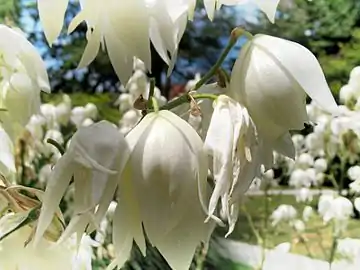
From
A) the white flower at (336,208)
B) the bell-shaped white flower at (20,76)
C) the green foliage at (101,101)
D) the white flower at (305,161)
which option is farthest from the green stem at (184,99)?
the green foliage at (101,101)

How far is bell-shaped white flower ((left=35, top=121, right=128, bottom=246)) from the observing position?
0.30 metres

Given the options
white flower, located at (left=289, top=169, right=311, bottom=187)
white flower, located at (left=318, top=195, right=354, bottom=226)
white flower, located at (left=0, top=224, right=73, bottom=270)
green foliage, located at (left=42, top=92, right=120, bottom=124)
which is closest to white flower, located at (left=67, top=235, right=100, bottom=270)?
white flower, located at (left=0, top=224, right=73, bottom=270)

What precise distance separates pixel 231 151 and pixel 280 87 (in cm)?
4

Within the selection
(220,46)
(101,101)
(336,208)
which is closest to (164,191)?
(336,208)

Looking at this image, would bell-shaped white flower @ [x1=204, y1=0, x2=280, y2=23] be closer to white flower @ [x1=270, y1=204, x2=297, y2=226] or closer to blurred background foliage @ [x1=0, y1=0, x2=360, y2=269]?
white flower @ [x1=270, y1=204, x2=297, y2=226]

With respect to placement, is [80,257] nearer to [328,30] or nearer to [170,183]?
[170,183]

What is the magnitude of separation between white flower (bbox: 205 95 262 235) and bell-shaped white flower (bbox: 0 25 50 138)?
0.15 m

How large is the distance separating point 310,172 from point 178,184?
1.67 metres

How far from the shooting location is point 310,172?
194cm

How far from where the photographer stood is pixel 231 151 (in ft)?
1.01

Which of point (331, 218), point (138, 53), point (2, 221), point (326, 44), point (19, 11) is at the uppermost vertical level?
→ point (138, 53)

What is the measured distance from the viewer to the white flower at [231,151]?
1.00ft

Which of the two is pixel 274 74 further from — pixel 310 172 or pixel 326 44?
pixel 326 44

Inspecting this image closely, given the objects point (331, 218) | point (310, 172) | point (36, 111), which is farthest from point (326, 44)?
point (36, 111)
